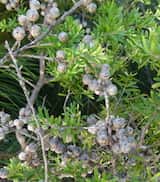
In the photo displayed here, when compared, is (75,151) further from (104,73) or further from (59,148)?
(104,73)

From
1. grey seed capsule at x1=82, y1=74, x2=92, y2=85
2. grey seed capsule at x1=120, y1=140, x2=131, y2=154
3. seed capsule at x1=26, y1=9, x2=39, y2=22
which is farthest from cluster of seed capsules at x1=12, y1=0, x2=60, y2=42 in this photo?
grey seed capsule at x1=120, y1=140, x2=131, y2=154

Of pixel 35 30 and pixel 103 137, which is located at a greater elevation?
pixel 35 30

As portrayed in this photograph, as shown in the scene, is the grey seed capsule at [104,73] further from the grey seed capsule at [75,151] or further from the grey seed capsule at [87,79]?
the grey seed capsule at [75,151]

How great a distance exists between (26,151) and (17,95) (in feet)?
1.73

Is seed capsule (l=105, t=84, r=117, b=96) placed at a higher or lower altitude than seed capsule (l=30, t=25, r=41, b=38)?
lower

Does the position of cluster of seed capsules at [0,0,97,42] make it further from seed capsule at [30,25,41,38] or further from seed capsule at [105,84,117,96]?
seed capsule at [105,84,117,96]

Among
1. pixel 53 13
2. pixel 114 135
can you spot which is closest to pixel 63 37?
pixel 53 13

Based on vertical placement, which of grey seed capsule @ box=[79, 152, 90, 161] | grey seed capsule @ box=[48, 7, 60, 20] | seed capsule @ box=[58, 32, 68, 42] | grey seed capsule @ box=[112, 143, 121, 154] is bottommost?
grey seed capsule @ box=[79, 152, 90, 161]

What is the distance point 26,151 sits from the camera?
73 cm

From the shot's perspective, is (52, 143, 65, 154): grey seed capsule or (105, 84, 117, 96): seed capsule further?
(52, 143, 65, 154): grey seed capsule

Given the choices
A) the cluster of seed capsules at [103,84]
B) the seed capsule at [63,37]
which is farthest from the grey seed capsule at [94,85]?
the seed capsule at [63,37]

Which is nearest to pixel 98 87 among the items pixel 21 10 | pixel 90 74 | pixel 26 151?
pixel 90 74

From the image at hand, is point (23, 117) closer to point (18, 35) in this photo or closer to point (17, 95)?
point (18, 35)

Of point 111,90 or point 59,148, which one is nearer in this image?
point 111,90
